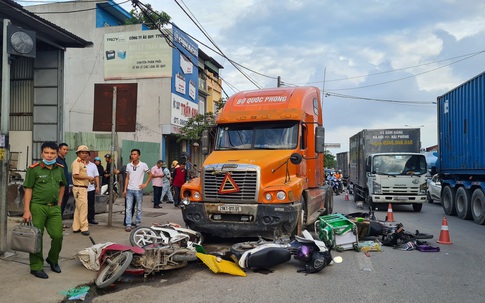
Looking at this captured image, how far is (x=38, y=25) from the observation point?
11.1 m

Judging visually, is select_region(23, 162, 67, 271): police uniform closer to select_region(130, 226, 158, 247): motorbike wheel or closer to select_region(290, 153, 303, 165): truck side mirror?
select_region(130, 226, 158, 247): motorbike wheel

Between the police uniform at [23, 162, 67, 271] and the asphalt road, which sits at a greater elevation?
the police uniform at [23, 162, 67, 271]

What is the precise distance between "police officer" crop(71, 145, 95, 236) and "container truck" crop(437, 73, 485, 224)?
10.5 metres

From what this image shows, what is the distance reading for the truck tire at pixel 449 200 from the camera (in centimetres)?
1415

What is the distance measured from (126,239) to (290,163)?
363 cm

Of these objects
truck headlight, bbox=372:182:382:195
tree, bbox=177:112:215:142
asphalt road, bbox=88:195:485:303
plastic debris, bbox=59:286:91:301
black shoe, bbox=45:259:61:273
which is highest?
tree, bbox=177:112:215:142

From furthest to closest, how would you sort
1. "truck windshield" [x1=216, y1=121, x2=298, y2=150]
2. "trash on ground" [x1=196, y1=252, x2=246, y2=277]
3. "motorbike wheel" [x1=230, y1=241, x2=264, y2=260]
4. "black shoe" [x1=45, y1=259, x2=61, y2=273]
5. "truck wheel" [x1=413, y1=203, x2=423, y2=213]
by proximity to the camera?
"truck wheel" [x1=413, y1=203, x2=423, y2=213]
"truck windshield" [x1=216, y1=121, x2=298, y2=150]
"motorbike wheel" [x1=230, y1=241, x2=264, y2=260]
"trash on ground" [x1=196, y1=252, x2=246, y2=277]
"black shoe" [x1=45, y1=259, x2=61, y2=273]

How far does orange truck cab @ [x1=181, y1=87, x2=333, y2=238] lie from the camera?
7.13m

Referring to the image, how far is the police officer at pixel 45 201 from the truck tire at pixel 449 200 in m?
13.1

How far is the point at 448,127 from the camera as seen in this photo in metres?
14.3

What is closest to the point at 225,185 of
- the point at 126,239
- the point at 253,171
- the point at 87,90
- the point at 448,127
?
the point at 253,171

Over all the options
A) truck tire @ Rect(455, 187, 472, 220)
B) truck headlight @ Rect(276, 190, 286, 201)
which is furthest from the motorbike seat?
truck tire @ Rect(455, 187, 472, 220)

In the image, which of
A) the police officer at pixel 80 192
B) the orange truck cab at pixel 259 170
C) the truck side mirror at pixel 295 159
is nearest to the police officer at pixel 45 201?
the orange truck cab at pixel 259 170

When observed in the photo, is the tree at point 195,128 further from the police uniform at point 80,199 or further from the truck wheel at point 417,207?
the police uniform at point 80,199
